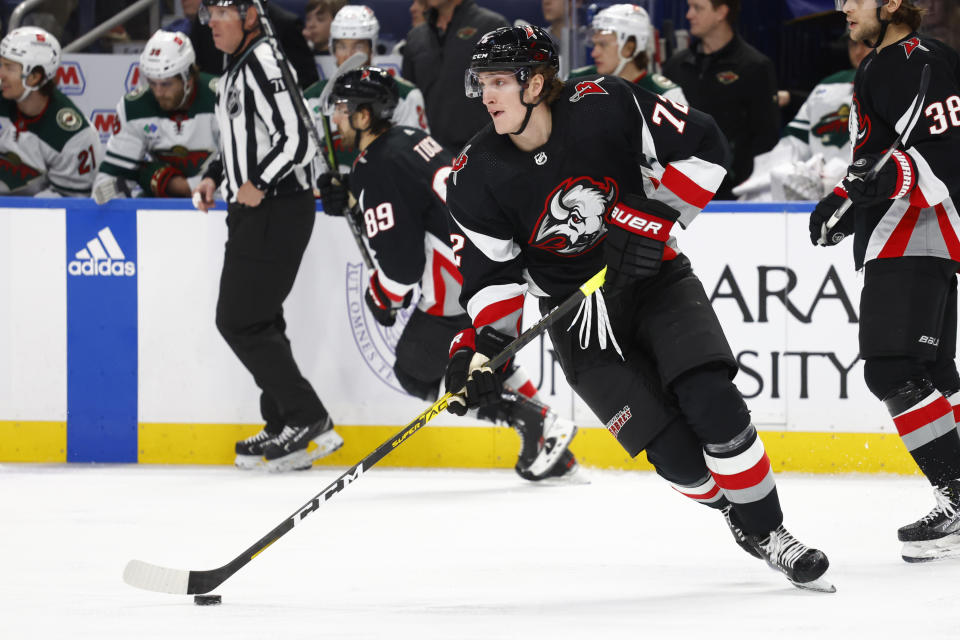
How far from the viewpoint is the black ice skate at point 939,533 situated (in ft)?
10.2

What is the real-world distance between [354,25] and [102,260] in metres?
1.42

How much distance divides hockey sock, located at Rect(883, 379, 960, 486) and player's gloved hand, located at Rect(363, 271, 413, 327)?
1655 mm

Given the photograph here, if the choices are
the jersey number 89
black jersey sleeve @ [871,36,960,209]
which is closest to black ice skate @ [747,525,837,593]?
black jersey sleeve @ [871,36,960,209]

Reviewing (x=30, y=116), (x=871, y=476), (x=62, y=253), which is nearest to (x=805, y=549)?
(x=871, y=476)

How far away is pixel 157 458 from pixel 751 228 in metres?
2.20

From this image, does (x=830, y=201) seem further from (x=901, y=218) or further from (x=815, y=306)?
(x=815, y=306)

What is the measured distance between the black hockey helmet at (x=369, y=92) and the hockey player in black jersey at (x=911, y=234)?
60.1 inches

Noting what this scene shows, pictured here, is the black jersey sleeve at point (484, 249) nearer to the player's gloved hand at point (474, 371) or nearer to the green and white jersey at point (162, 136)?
the player's gloved hand at point (474, 371)

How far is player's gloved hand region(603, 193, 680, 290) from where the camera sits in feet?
8.96

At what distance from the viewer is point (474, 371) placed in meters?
2.80

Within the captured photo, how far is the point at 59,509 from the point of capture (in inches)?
156

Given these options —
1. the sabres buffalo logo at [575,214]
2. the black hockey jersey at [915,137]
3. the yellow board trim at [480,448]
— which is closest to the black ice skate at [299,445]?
the yellow board trim at [480,448]

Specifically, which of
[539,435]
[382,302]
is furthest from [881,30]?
[382,302]

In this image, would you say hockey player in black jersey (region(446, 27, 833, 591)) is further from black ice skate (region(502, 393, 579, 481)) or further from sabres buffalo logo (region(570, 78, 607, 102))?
black ice skate (region(502, 393, 579, 481))
